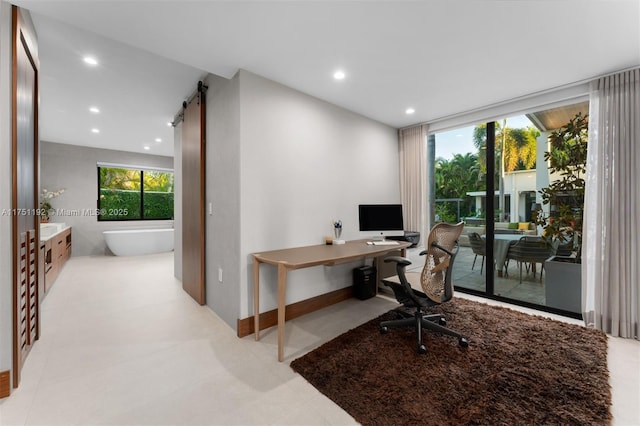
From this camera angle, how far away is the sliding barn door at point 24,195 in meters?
1.70

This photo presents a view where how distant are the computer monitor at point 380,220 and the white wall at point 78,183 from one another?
6.55 metres

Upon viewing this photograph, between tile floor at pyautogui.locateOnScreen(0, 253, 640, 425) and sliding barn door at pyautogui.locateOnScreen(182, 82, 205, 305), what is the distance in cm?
37

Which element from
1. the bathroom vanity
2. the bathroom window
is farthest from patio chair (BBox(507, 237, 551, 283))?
the bathroom window

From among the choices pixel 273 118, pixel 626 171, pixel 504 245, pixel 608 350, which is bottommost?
pixel 608 350

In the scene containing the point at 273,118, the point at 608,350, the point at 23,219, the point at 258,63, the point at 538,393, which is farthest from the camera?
the point at 273,118

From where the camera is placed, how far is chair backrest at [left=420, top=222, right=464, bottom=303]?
2174 mm

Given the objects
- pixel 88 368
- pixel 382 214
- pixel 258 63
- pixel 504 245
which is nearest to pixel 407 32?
pixel 258 63

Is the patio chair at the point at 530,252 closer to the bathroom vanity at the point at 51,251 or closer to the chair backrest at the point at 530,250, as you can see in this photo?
the chair backrest at the point at 530,250

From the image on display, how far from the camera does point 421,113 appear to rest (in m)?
3.63

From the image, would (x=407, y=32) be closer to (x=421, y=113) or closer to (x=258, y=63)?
(x=258, y=63)

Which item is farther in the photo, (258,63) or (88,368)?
(258,63)

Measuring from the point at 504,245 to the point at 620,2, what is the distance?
2.56 metres

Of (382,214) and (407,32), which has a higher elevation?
(407,32)

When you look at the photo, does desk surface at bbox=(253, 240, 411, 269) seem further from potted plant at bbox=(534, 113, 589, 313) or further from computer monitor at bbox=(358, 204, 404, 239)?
potted plant at bbox=(534, 113, 589, 313)
